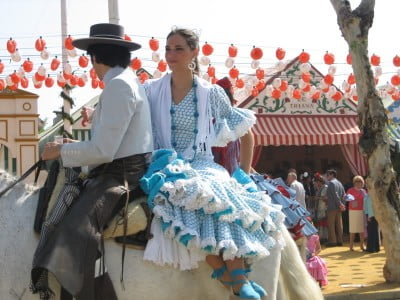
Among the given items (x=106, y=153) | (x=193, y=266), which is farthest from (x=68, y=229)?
(x=193, y=266)

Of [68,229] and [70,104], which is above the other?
[70,104]

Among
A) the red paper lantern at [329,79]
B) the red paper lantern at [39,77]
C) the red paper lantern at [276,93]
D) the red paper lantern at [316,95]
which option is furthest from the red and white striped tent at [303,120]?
A: the red paper lantern at [39,77]

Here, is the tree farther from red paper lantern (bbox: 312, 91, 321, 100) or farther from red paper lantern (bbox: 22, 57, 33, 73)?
red paper lantern (bbox: 312, 91, 321, 100)

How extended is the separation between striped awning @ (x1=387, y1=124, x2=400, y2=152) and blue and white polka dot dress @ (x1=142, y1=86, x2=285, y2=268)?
19386 millimetres

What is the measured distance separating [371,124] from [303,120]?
12.9 meters

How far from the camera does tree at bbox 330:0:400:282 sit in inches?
449

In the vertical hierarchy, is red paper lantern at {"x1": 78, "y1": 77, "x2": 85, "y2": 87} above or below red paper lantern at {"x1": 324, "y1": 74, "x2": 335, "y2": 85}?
below

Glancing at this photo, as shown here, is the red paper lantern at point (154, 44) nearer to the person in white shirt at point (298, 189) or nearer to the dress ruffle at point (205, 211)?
the person in white shirt at point (298, 189)

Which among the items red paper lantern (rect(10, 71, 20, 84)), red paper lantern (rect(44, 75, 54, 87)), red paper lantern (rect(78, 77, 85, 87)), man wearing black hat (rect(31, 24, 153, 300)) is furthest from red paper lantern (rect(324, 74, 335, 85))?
man wearing black hat (rect(31, 24, 153, 300))

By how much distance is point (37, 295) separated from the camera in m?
4.16

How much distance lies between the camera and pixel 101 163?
4.36 m

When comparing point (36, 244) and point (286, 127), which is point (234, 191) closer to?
point (36, 244)

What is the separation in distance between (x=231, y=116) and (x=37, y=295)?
1.72 meters

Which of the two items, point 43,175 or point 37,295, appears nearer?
point 37,295
